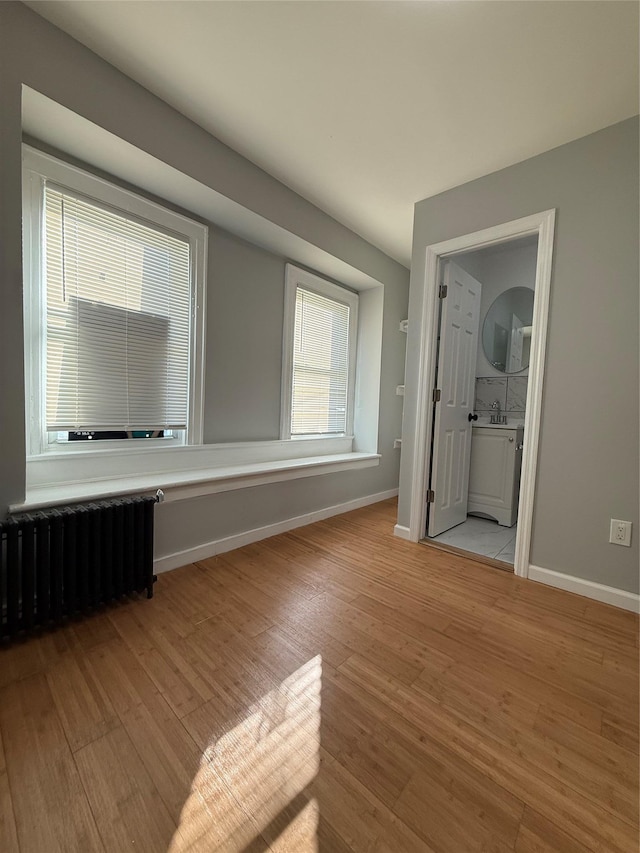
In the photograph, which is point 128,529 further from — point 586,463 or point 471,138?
point 471,138

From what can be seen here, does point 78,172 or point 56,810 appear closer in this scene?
point 56,810

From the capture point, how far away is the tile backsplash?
3.40 meters

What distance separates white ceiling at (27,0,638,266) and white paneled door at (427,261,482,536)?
0.85m

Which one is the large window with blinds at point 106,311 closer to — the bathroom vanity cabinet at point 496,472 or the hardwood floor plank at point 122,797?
the hardwood floor plank at point 122,797

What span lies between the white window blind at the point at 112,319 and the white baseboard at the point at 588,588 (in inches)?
102

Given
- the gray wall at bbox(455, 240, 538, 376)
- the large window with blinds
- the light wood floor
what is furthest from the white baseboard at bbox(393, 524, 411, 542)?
the gray wall at bbox(455, 240, 538, 376)

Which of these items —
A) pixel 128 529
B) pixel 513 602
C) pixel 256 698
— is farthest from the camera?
pixel 513 602

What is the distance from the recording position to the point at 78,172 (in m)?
1.88

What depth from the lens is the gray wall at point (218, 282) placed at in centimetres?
145

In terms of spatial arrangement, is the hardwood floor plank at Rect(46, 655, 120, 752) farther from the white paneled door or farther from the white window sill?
the white paneled door

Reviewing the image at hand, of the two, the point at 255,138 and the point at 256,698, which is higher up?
the point at 255,138

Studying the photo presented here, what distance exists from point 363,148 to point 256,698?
2931 millimetres

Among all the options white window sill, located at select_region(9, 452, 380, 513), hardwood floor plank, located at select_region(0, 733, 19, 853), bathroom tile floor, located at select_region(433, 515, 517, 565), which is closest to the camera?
hardwood floor plank, located at select_region(0, 733, 19, 853)

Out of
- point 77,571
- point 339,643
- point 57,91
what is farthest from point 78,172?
point 339,643
